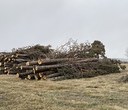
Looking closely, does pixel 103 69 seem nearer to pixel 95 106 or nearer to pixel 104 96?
pixel 104 96

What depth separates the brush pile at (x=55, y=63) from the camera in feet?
61.5

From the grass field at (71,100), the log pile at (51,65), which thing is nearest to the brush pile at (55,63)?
the log pile at (51,65)

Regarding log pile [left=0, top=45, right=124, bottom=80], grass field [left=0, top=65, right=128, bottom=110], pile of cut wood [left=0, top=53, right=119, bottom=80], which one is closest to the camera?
grass field [left=0, top=65, right=128, bottom=110]

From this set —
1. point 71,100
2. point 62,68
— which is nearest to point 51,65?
point 62,68

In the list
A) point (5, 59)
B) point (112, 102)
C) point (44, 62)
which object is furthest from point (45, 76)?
point (112, 102)

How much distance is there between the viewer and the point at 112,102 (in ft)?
35.3

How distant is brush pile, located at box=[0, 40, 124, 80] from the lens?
18.8 metres

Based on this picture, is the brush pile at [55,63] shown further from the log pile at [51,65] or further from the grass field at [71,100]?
the grass field at [71,100]

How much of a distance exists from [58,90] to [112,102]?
331 centimetres

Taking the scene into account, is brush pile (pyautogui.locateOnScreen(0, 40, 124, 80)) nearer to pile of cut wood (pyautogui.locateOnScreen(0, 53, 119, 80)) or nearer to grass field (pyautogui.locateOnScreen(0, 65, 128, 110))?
pile of cut wood (pyautogui.locateOnScreen(0, 53, 119, 80))

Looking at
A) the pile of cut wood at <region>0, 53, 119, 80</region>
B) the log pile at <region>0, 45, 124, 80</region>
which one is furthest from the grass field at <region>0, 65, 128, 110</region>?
the log pile at <region>0, 45, 124, 80</region>

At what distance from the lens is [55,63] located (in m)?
19.4

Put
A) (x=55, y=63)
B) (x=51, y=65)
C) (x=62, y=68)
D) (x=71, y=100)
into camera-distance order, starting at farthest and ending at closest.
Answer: (x=55, y=63) → (x=62, y=68) → (x=51, y=65) → (x=71, y=100)

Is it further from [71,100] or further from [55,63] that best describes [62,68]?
[71,100]
